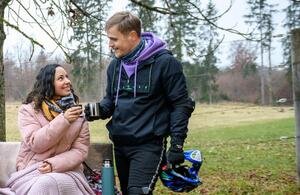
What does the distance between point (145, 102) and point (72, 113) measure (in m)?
0.50

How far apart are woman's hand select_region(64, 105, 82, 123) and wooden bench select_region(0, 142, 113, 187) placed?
723mm

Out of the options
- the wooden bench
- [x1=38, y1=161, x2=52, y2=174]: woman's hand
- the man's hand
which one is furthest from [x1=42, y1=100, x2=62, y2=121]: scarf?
the man's hand

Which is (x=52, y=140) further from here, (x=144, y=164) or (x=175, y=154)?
(x=175, y=154)

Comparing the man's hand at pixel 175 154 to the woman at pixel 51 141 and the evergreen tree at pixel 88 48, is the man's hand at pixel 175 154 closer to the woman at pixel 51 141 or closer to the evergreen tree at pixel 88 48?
the woman at pixel 51 141

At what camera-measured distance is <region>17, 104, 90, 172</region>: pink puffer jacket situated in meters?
3.40

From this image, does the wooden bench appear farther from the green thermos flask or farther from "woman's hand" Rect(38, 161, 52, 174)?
the green thermos flask

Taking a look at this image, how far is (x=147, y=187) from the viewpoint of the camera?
323 cm

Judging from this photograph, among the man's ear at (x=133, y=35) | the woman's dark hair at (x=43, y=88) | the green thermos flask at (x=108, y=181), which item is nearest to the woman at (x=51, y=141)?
the woman's dark hair at (x=43, y=88)

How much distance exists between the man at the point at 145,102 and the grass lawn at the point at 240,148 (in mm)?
→ 2597

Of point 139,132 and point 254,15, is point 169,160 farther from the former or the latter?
point 254,15

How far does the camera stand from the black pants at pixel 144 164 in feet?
10.6

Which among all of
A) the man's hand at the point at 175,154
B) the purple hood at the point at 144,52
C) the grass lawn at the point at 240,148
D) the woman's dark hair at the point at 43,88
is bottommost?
the grass lawn at the point at 240,148

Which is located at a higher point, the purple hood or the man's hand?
the purple hood

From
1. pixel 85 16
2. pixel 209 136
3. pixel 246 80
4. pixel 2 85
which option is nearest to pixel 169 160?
pixel 2 85
